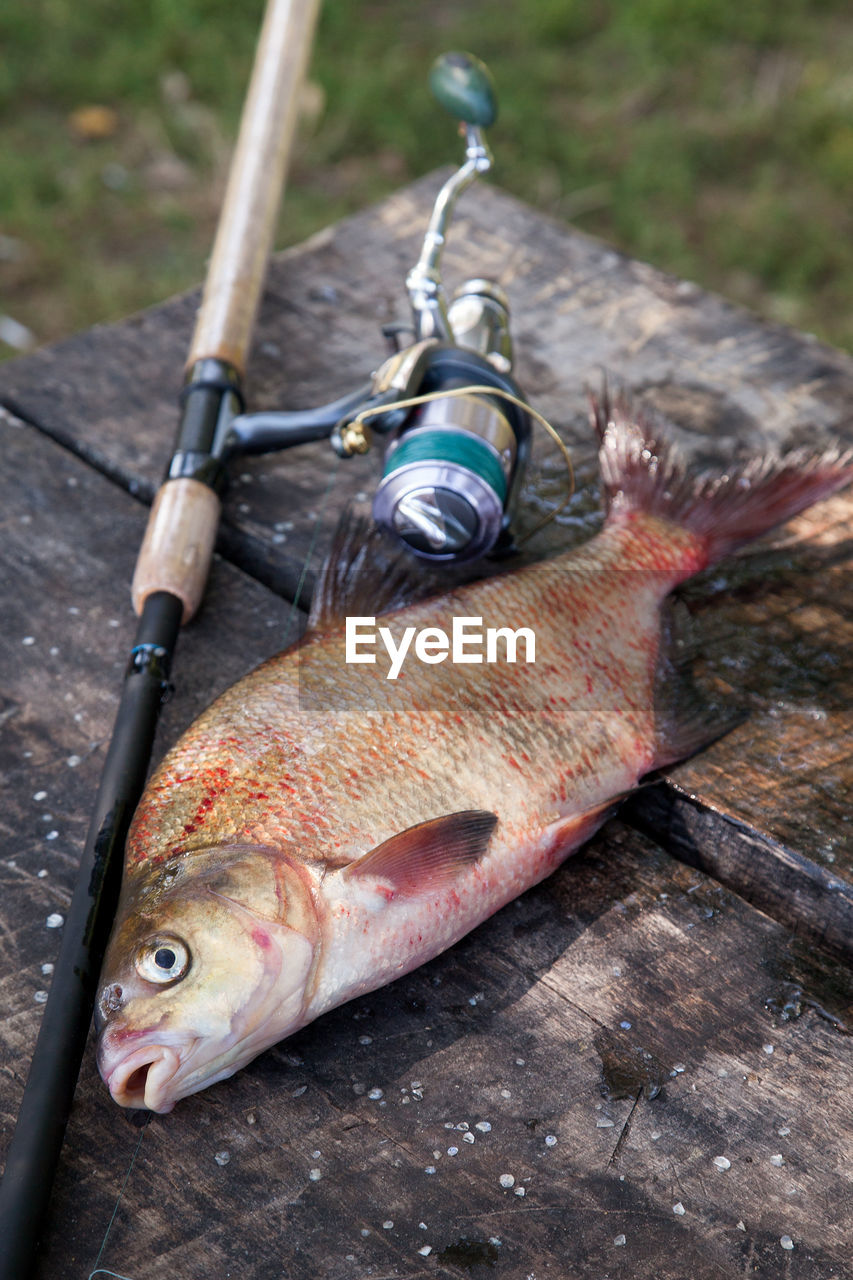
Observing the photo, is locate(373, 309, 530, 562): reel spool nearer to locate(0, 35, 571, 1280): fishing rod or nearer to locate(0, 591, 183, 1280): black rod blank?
locate(0, 35, 571, 1280): fishing rod

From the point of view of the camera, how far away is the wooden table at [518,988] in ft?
3.86

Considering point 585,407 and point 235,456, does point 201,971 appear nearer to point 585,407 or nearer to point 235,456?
point 235,456

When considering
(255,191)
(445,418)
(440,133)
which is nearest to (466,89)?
(255,191)

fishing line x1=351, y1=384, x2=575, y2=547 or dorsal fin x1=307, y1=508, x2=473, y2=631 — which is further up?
fishing line x1=351, y1=384, x2=575, y2=547

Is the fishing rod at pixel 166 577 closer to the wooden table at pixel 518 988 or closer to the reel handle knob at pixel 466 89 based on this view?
the wooden table at pixel 518 988

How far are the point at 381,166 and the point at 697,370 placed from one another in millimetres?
2826

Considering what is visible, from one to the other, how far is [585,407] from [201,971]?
52.0 inches

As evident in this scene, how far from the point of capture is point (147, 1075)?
1.20 metres

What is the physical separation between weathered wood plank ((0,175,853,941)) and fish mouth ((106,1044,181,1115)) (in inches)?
28.1

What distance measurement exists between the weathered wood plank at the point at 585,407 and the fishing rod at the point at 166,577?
0.16 metres

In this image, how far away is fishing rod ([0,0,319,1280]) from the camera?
1170 millimetres

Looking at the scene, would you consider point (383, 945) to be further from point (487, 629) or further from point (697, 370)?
point (697, 370)

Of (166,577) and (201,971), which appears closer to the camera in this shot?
(201,971)

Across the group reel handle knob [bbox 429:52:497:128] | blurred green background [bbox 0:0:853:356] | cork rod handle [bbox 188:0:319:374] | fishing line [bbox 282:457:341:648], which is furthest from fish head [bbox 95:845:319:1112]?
blurred green background [bbox 0:0:853:356]
